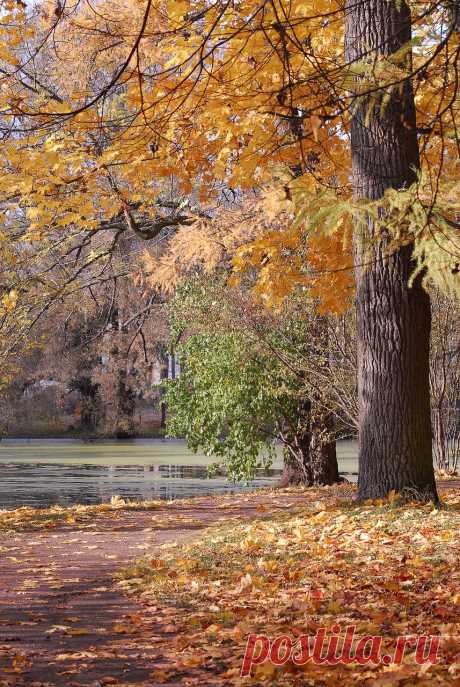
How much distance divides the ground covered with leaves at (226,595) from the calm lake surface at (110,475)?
316 inches

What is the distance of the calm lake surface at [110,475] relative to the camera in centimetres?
1777

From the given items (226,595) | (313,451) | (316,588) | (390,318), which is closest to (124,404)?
(313,451)

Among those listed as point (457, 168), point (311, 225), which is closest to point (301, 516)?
point (311, 225)

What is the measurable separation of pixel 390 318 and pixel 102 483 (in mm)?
12865

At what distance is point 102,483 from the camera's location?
20359mm

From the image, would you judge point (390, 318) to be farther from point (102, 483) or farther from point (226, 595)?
point (102, 483)

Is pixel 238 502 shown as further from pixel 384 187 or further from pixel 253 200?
pixel 384 187

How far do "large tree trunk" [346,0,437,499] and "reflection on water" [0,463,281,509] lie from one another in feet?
25.5

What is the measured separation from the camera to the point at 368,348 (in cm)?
880

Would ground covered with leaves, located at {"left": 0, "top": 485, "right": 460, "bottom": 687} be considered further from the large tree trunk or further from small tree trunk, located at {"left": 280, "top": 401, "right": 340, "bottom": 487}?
small tree trunk, located at {"left": 280, "top": 401, "right": 340, "bottom": 487}

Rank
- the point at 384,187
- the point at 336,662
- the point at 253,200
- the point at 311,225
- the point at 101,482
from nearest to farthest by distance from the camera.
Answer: the point at 336,662
the point at 311,225
the point at 384,187
the point at 253,200
the point at 101,482

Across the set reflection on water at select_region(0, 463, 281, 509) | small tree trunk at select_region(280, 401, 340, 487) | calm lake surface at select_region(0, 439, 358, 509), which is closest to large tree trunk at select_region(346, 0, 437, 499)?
small tree trunk at select_region(280, 401, 340, 487)

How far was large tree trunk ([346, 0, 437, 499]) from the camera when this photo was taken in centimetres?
862

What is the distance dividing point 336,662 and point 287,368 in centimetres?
943
